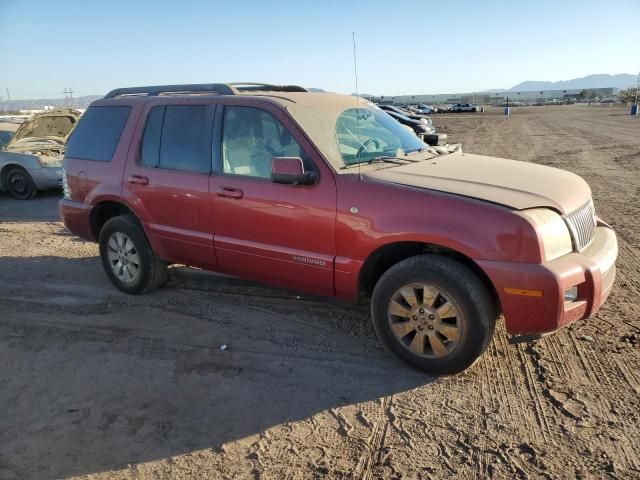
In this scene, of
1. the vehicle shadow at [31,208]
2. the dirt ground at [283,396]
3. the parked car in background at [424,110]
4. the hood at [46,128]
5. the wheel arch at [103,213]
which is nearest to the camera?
the dirt ground at [283,396]

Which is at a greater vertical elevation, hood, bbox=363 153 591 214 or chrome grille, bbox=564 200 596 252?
hood, bbox=363 153 591 214

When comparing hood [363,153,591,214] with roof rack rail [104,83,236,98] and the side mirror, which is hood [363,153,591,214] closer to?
the side mirror

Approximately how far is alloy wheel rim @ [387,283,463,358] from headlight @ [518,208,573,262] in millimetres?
666

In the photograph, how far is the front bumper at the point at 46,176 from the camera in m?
10.9

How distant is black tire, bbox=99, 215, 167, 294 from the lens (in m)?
5.18

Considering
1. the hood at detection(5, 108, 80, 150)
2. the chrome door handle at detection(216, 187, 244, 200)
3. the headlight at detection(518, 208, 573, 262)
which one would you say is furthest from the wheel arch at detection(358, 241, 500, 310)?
the hood at detection(5, 108, 80, 150)

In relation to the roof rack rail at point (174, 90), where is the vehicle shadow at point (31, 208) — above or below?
below

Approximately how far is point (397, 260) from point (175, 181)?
2115mm

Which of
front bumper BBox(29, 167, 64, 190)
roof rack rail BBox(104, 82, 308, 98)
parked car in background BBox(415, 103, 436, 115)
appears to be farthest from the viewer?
parked car in background BBox(415, 103, 436, 115)

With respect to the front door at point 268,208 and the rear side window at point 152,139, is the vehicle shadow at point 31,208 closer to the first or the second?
the rear side window at point 152,139

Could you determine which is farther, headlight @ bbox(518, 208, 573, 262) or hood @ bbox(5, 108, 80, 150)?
hood @ bbox(5, 108, 80, 150)

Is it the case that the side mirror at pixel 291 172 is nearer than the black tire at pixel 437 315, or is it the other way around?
the black tire at pixel 437 315

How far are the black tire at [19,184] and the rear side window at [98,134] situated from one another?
6.37 meters

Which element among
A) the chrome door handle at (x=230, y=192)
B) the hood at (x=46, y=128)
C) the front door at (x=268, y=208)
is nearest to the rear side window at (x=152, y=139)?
the front door at (x=268, y=208)
